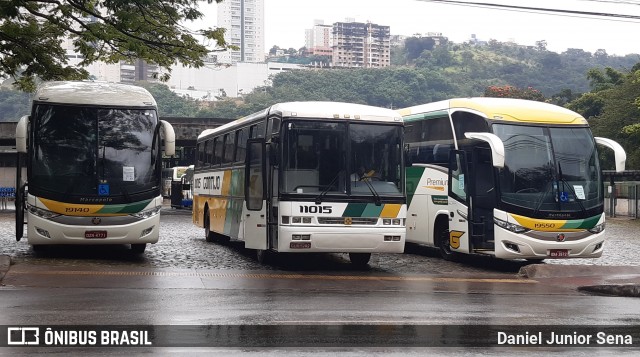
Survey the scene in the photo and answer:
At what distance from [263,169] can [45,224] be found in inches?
173

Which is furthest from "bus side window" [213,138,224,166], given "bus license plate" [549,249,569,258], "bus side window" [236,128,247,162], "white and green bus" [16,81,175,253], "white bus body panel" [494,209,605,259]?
"bus license plate" [549,249,569,258]

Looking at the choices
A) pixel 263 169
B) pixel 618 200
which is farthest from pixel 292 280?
pixel 618 200

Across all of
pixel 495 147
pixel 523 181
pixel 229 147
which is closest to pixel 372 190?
pixel 495 147

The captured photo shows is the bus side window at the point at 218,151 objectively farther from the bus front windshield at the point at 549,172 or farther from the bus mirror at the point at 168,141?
the bus front windshield at the point at 549,172

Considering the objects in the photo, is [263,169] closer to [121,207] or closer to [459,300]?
[121,207]

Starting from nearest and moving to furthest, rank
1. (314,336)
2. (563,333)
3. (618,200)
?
(314,336), (563,333), (618,200)

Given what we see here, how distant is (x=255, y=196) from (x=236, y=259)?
2.47 meters

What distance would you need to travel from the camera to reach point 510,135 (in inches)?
756

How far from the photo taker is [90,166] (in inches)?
750

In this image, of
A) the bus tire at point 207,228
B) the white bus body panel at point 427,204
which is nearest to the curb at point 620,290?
the white bus body panel at point 427,204

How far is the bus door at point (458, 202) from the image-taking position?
20.0 meters

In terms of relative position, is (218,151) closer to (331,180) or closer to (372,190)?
(331,180)

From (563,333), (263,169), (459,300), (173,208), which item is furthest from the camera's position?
(173,208)

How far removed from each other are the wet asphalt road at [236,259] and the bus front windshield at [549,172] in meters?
1.89
